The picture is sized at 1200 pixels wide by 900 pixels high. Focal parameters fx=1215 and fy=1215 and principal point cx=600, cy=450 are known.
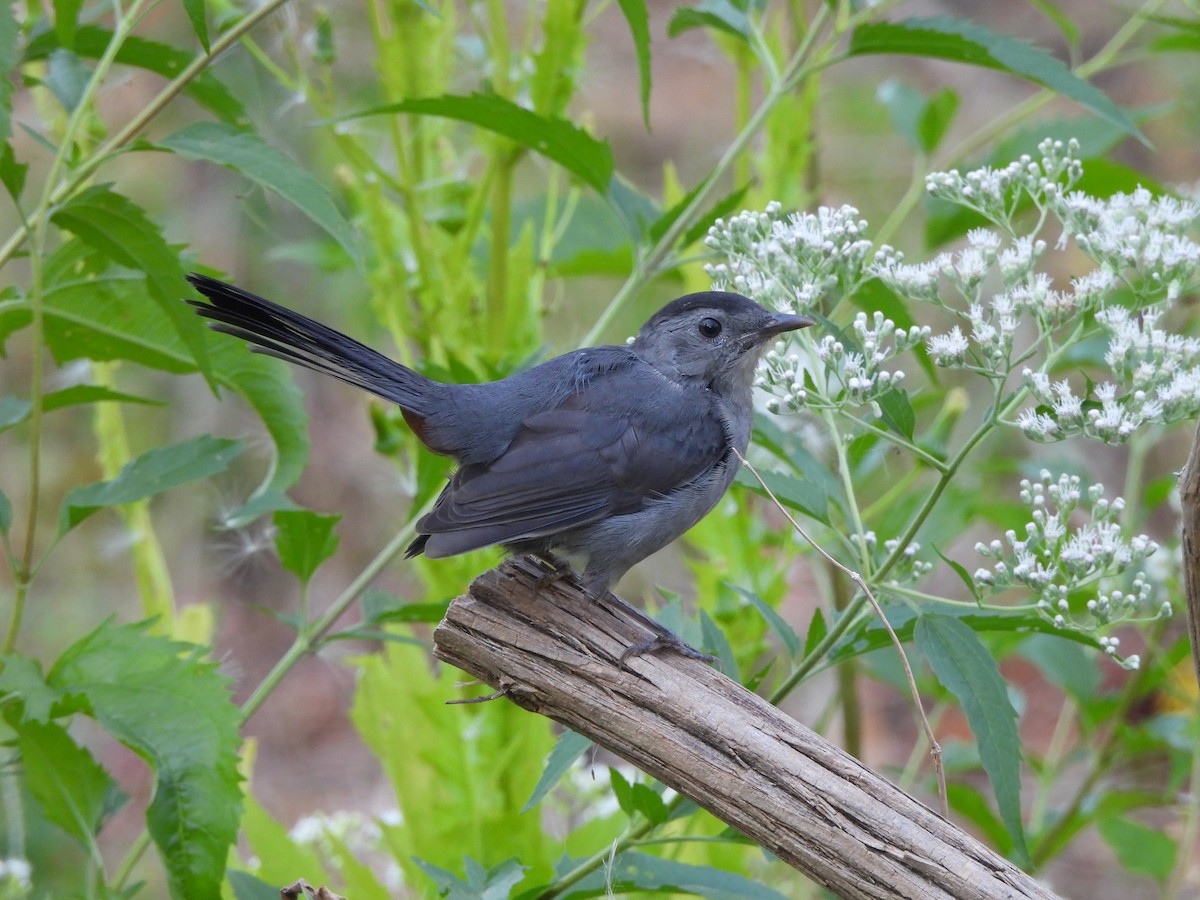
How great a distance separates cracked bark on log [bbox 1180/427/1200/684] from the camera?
2170mm

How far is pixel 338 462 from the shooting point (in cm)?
893

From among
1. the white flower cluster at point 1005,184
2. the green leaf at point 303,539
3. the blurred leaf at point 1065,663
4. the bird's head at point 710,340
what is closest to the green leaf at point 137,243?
the green leaf at point 303,539

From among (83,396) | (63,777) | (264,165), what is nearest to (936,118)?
(264,165)

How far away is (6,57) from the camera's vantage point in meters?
2.14

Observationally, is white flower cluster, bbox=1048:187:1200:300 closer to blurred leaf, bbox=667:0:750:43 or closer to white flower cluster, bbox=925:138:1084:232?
white flower cluster, bbox=925:138:1084:232

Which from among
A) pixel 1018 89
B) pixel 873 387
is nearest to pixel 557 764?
pixel 873 387

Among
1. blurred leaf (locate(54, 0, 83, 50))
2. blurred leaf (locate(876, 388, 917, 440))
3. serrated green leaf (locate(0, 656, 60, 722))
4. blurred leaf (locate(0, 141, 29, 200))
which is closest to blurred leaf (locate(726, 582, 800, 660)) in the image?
blurred leaf (locate(876, 388, 917, 440))

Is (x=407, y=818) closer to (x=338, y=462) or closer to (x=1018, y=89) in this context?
(x=338, y=462)

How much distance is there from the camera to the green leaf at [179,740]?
2.38 meters

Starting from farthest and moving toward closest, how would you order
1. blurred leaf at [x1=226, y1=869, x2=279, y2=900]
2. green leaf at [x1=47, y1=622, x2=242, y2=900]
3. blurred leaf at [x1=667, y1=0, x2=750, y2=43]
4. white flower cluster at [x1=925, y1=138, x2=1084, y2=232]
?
1. blurred leaf at [x1=667, y1=0, x2=750, y2=43]
2. white flower cluster at [x1=925, y1=138, x2=1084, y2=232]
3. blurred leaf at [x1=226, y1=869, x2=279, y2=900]
4. green leaf at [x1=47, y1=622, x2=242, y2=900]

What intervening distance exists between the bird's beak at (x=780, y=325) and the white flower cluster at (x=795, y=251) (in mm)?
51

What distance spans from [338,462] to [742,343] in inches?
231

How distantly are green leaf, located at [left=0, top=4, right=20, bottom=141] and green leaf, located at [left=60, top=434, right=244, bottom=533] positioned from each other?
0.83 metres

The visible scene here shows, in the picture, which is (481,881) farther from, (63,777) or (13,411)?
(13,411)
